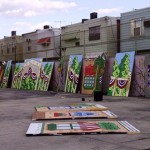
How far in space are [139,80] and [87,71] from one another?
15.6 ft

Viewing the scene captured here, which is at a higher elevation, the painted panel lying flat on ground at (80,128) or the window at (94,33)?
the window at (94,33)

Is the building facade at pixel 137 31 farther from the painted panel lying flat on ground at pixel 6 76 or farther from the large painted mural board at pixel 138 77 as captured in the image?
the painted panel lying flat on ground at pixel 6 76

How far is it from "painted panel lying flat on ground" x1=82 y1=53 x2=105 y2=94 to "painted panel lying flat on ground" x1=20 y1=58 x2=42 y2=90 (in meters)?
6.70

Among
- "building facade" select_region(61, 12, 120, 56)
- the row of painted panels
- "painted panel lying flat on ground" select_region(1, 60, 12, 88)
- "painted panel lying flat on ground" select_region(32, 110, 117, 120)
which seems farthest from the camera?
"painted panel lying flat on ground" select_region(1, 60, 12, 88)

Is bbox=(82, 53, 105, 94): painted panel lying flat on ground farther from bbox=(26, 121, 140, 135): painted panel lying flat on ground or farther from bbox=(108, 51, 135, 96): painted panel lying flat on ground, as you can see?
bbox=(26, 121, 140, 135): painted panel lying flat on ground

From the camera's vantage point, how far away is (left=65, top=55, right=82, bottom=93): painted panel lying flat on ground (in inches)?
1017

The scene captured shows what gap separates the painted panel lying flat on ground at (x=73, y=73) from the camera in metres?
25.8

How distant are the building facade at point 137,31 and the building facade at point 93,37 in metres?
0.88

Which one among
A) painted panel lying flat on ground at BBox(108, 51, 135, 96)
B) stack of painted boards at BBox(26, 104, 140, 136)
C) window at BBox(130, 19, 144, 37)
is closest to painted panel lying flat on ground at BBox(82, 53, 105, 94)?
painted panel lying flat on ground at BBox(108, 51, 135, 96)

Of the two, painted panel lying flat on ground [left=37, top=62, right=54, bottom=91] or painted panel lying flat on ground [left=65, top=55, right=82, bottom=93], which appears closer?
painted panel lying flat on ground [left=65, top=55, right=82, bottom=93]

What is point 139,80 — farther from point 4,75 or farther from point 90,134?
point 4,75

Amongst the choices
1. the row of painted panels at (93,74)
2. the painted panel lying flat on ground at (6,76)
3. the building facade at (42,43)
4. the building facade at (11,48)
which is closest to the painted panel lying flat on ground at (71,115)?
the row of painted panels at (93,74)

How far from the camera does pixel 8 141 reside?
869cm

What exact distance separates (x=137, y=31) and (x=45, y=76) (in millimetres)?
8101
